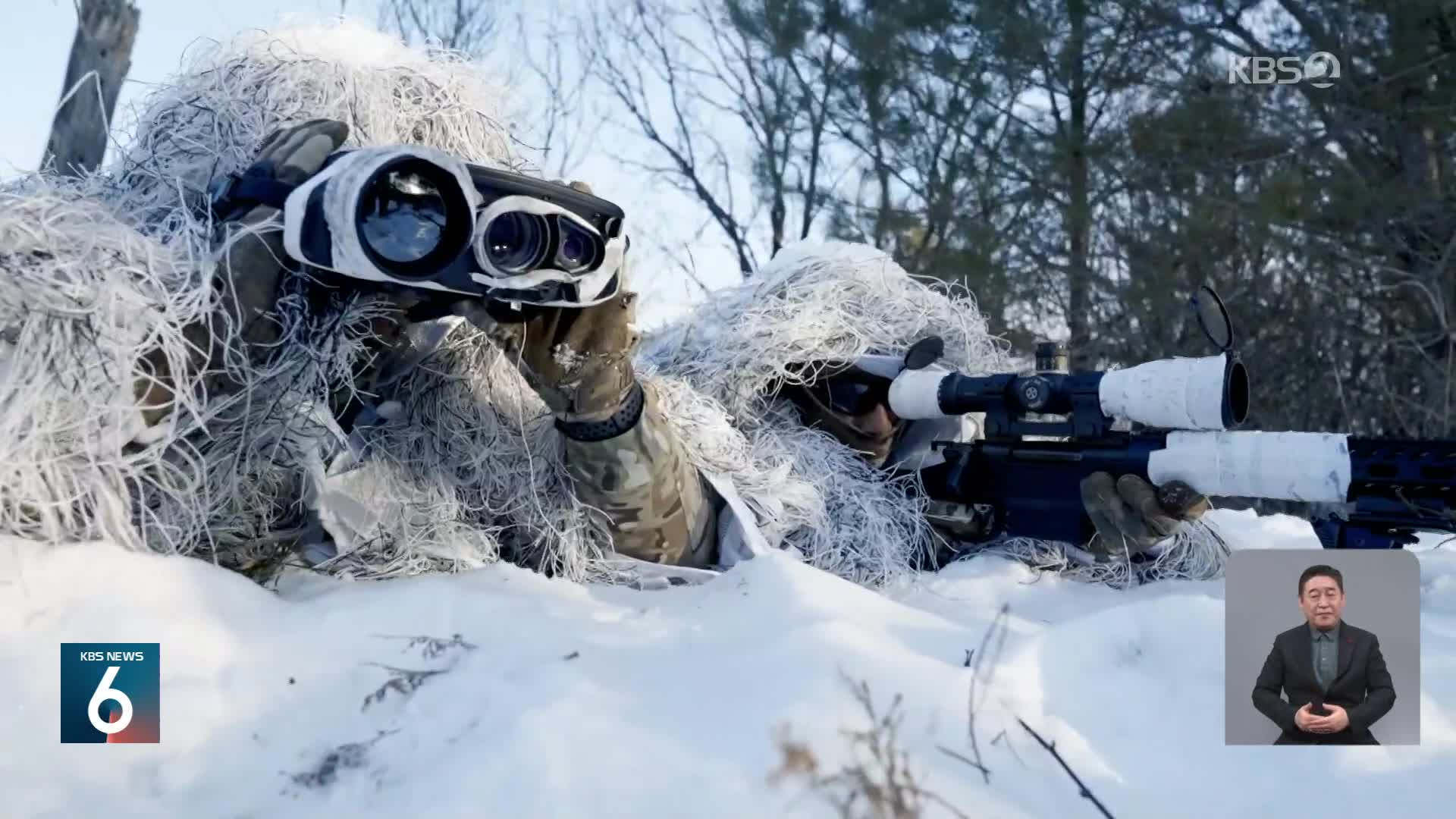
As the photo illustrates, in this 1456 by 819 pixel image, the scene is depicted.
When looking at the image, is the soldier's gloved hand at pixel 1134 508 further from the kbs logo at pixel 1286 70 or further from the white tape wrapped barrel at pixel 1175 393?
the kbs logo at pixel 1286 70

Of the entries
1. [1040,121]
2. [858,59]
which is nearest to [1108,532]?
[1040,121]

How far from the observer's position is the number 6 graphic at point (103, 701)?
916 millimetres

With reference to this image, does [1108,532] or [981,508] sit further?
[981,508]

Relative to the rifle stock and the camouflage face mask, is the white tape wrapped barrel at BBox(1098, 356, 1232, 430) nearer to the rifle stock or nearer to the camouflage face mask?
the rifle stock

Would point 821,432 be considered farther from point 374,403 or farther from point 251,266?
point 251,266

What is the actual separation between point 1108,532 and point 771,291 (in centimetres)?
88

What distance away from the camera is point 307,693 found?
3.24ft

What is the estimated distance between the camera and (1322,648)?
1035 mm

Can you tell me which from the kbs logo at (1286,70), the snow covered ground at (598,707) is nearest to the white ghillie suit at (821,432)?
the snow covered ground at (598,707)

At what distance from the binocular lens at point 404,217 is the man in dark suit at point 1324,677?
1018 millimetres

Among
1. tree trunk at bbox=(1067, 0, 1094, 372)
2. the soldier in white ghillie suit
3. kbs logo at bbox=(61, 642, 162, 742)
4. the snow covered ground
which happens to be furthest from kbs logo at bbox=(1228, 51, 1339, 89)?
kbs logo at bbox=(61, 642, 162, 742)

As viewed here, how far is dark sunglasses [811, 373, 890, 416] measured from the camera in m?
2.15

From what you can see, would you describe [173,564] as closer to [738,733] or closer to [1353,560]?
[738,733]

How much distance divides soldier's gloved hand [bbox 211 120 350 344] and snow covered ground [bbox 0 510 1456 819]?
0.32m
